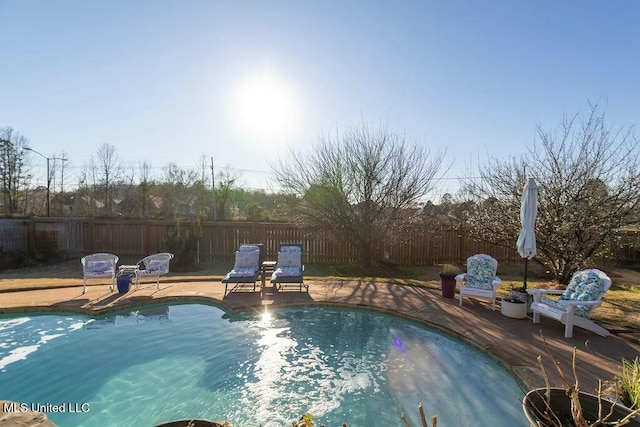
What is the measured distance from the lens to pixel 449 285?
23.0 ft

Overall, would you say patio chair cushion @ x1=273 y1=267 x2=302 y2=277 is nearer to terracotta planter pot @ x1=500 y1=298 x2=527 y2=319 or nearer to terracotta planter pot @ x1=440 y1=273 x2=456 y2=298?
terracotta planter pot @ x1=440 y1=273 x2=456 y2=298

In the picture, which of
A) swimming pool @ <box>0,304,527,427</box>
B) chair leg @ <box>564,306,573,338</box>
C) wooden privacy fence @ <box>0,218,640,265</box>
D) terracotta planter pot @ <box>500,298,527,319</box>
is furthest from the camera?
wooden privacy fence @ <box>0,218,640,265</box>

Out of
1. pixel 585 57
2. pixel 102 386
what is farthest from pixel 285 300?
pixel 585 57

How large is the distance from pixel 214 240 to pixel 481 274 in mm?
9314

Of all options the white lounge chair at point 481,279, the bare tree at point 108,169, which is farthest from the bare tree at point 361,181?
the bare tree at point 108,169

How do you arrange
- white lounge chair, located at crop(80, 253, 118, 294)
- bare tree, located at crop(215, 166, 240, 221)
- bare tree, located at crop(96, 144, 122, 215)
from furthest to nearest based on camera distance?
bare tree, located at crop(96, 144, 122, 215), bare tree, located at crop(215, 166, 240, 221), white lounge chair, located at crop(80, 253, 118, 294)

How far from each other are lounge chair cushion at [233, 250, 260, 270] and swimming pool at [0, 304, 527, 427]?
7.04 feet

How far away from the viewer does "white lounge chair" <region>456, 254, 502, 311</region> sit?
614 cm

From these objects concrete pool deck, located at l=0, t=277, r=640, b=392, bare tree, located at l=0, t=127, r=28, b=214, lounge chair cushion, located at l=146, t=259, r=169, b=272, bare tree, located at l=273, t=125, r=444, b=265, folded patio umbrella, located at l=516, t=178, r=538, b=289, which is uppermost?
bare tree, located at l=0, t=127, r=28, b=214

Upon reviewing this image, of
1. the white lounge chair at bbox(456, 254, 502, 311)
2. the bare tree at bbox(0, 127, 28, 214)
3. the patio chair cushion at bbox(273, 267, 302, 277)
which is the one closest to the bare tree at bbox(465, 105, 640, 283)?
the white lounge chair at bbox(456, 254, 502, 311)

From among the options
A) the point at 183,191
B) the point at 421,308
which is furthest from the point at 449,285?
the point at 183,191

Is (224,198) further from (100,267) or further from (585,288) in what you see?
(585,288)

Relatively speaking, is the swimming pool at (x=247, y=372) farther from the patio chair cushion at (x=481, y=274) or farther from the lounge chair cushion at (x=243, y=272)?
the patio chair cushion at (x=481, y=274)

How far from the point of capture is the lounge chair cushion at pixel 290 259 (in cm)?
807
